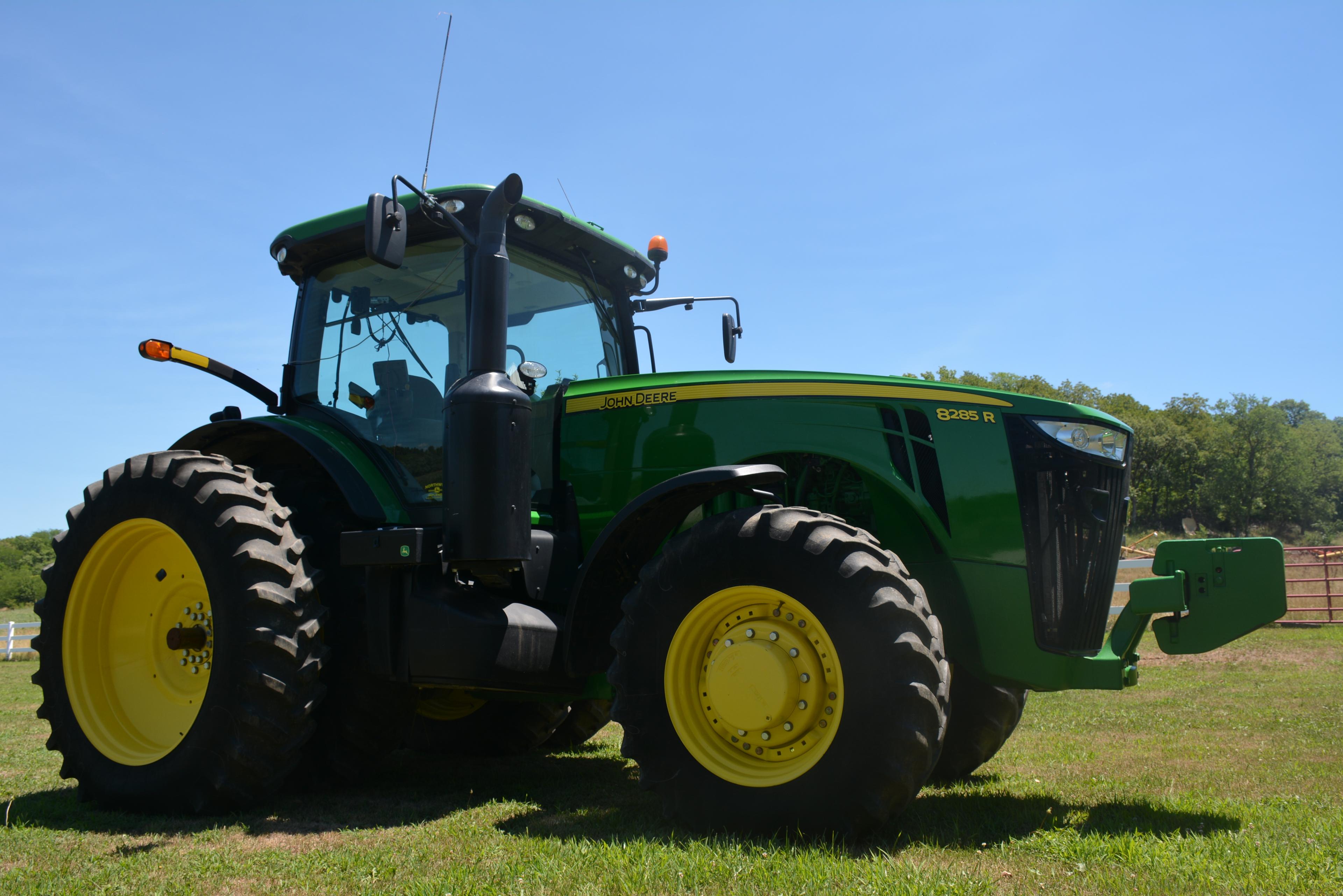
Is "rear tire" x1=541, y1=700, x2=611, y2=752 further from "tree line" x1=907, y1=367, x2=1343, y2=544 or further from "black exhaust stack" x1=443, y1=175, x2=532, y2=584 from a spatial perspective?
"tree line" x1=907, y1=367, x2=1343, y2=544

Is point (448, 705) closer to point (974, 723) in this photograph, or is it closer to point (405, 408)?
point (405, 408)

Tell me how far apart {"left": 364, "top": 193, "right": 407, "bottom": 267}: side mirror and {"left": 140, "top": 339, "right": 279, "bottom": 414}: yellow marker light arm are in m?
1.69

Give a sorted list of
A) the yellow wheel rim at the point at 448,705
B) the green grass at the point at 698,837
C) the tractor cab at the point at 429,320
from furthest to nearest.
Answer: the yellow wheel rim at the point at 448,705 → the tractor cab at the point at 429,320 → the green grass at the point at 698,837

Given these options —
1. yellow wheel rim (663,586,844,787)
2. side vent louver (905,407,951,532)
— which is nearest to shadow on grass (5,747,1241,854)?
yellow wheel rim (663,586,844,787)

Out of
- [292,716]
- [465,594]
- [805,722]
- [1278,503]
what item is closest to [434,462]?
[465,594]

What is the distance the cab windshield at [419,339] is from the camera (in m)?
5.10

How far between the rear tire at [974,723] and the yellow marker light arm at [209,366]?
4.16 metres

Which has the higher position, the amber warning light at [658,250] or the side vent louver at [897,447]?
the amber warning light at [658,250]

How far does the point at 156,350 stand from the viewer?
5102mm

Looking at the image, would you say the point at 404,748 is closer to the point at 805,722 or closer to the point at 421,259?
the point at 421,259

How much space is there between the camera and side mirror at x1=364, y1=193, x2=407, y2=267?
13.5 feet

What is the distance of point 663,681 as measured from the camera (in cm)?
377

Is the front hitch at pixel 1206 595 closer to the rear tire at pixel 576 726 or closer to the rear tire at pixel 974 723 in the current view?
the rear tire at pixel 974 723

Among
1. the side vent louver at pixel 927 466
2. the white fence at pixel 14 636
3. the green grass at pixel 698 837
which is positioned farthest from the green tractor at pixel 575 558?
the white fence at pixel 14 636
